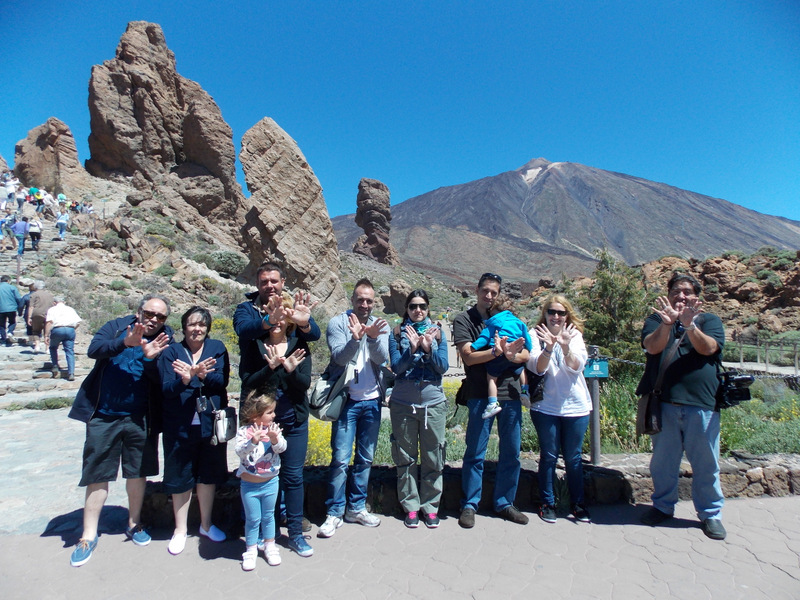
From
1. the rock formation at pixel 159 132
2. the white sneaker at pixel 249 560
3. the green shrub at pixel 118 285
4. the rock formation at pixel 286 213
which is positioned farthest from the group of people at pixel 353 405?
the rock formation at pixel 159 132

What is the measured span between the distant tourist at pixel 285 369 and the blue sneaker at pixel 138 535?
3.01 ft

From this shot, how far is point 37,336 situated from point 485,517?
10503mm

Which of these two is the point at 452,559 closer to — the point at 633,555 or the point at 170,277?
the point at 633,555

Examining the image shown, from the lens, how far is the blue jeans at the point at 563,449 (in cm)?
332

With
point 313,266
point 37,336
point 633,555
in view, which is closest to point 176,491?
point 633,555

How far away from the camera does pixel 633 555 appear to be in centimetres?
284

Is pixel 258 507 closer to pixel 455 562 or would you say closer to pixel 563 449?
pixel 455 562

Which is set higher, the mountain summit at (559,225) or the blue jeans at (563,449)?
the mountain summit at (559,225)

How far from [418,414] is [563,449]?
3.72 ft

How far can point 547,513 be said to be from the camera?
10.9 feet

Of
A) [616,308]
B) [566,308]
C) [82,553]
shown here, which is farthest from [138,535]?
[616,308]

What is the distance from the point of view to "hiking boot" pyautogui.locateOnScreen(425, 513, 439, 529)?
3.19 meters

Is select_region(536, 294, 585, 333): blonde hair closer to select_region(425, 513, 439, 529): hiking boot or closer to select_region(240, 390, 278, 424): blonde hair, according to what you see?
select_region(425, 513, 439, 529): hiking boot

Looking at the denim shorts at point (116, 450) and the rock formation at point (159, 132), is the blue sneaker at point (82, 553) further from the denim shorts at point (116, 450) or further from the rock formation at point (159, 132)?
the rock formation at point (159, 132)
